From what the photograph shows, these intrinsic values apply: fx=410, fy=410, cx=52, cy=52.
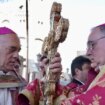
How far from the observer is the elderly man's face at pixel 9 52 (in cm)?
308

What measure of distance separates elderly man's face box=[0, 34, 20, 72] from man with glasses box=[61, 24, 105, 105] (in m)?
0.64

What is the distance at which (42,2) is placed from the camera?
13766 mm

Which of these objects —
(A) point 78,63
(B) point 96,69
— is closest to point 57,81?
(B) point 96,69

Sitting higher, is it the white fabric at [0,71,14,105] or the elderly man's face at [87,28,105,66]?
the elderly man's face at [87,28,105,66]

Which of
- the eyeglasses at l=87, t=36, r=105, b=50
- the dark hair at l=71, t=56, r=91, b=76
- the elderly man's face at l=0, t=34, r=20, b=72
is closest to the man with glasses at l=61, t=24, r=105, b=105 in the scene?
the eyeglasses at l=87, t=36, r=105, b=50

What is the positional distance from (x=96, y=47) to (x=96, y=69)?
146 mm

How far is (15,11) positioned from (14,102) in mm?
10671

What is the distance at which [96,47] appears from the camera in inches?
106

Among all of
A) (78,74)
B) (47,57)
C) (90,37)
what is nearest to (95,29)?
(90,37)

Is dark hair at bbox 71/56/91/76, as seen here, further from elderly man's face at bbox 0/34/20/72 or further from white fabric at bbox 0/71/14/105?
white fabric at bbox 0/71/14/105

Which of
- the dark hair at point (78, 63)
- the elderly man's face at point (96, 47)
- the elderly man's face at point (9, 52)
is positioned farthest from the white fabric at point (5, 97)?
the dark hair at point (78, 63)

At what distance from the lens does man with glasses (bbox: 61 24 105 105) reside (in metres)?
2.14

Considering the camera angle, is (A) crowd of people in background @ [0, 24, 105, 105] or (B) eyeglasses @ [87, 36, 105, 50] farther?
(B) eyeglasses @ [87, 36, 105, 50]

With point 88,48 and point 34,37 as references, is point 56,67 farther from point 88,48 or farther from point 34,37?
point 34,37
